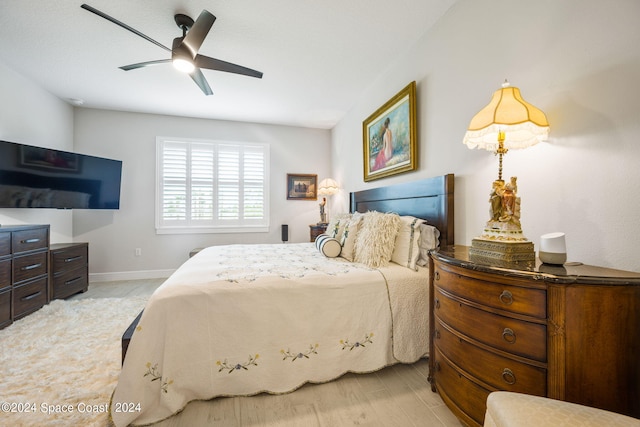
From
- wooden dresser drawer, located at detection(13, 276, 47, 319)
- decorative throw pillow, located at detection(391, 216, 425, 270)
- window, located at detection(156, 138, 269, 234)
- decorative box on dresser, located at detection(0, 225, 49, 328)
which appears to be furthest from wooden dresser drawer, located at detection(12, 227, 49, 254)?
decorative throw pillow, located at detection(391, 216, 425, 270)

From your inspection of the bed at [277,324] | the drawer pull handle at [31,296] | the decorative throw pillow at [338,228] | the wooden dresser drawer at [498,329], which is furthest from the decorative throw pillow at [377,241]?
the drawer pull handle at [31,296]

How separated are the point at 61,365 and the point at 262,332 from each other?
5.15ft

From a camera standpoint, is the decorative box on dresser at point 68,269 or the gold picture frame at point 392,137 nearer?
the gold picture frame at point 392,137

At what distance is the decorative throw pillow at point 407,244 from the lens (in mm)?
1958

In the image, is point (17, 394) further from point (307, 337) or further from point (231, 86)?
point (231, 86)

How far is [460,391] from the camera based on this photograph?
125 centimetres

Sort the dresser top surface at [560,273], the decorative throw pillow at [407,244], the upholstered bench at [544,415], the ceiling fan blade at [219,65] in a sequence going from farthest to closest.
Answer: the ceiling fan blade at [219,65]
the decorative throw pillow at [407,244]
the dresser top surface at [560,273]
the upholstered bench at [544,415]

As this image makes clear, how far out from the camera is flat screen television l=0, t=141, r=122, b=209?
2777mm

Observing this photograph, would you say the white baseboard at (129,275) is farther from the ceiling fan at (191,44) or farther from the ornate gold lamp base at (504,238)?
the ornate gold lamp base at (504,238)

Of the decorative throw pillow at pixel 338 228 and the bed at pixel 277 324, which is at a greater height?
the decorative throw pillow at pixel 338 228

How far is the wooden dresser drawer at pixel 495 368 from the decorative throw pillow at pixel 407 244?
64cm

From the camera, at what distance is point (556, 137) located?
1.34 meters

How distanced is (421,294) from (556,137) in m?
1.19

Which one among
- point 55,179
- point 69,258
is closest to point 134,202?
point 55,179
